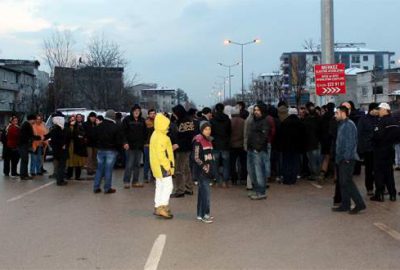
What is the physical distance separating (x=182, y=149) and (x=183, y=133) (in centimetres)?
39

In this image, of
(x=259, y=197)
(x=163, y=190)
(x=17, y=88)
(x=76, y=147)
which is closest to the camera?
(x=163, y=190)

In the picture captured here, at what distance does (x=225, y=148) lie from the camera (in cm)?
1377

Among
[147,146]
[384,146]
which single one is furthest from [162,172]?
[147,146]

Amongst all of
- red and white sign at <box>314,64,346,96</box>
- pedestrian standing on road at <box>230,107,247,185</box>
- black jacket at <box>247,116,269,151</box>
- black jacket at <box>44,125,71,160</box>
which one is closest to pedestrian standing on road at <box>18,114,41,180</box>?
black jacket at <box>44,125,71,160</box>

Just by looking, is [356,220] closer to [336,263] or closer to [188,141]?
[336,263]

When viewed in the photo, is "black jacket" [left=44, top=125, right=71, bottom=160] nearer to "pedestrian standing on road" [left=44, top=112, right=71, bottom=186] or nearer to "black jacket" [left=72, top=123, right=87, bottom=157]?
"pedestrian standing on road" [left=44, top=112, right=71, bottom=186]

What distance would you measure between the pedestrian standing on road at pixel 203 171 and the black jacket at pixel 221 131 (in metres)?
3.84

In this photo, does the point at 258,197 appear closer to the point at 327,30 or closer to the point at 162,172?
the point at 162,172

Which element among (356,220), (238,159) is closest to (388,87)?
(238,159)

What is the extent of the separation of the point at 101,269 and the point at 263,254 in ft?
6.94

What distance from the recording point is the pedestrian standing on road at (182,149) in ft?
41.0

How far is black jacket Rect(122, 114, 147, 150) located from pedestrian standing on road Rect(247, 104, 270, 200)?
3335mm

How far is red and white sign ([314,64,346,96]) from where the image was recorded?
16.7 metres

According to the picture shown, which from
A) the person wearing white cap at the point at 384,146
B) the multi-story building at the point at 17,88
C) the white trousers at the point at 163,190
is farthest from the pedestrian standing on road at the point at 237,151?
the multi-story building at the point at 17,88
